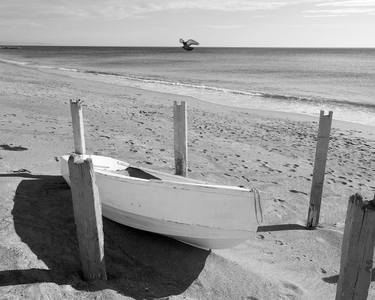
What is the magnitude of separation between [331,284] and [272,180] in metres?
3.92

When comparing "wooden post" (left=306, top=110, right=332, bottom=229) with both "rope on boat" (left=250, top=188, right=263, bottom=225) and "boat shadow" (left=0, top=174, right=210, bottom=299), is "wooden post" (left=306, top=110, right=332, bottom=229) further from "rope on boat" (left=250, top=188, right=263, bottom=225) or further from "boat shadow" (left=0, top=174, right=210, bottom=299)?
"boat shadow" (left=0, top=174, right=210, bottom=299)

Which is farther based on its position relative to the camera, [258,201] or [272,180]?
[272,180]

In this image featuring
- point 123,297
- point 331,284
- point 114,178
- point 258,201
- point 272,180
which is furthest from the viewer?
point 272,180

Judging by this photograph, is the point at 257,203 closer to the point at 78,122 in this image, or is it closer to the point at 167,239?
the point at 167,239

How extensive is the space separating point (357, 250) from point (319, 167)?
3.45m

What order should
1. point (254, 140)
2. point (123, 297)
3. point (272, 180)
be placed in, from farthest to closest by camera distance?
1. point (254, 140)
2. point (272, 180)
3. point (123, 297)

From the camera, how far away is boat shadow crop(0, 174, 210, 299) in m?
4.46

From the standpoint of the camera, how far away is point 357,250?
3.49 meters

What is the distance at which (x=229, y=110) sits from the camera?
61.1 ft

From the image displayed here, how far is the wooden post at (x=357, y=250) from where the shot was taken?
3377 millimetres

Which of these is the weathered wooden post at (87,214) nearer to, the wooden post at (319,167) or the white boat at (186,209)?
the white boat at (186,209)

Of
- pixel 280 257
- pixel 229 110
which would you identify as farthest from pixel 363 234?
pixel 229 110

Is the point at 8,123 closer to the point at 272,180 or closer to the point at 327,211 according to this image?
the point at 272,180

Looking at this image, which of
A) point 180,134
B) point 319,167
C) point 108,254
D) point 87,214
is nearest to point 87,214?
point 87,214
